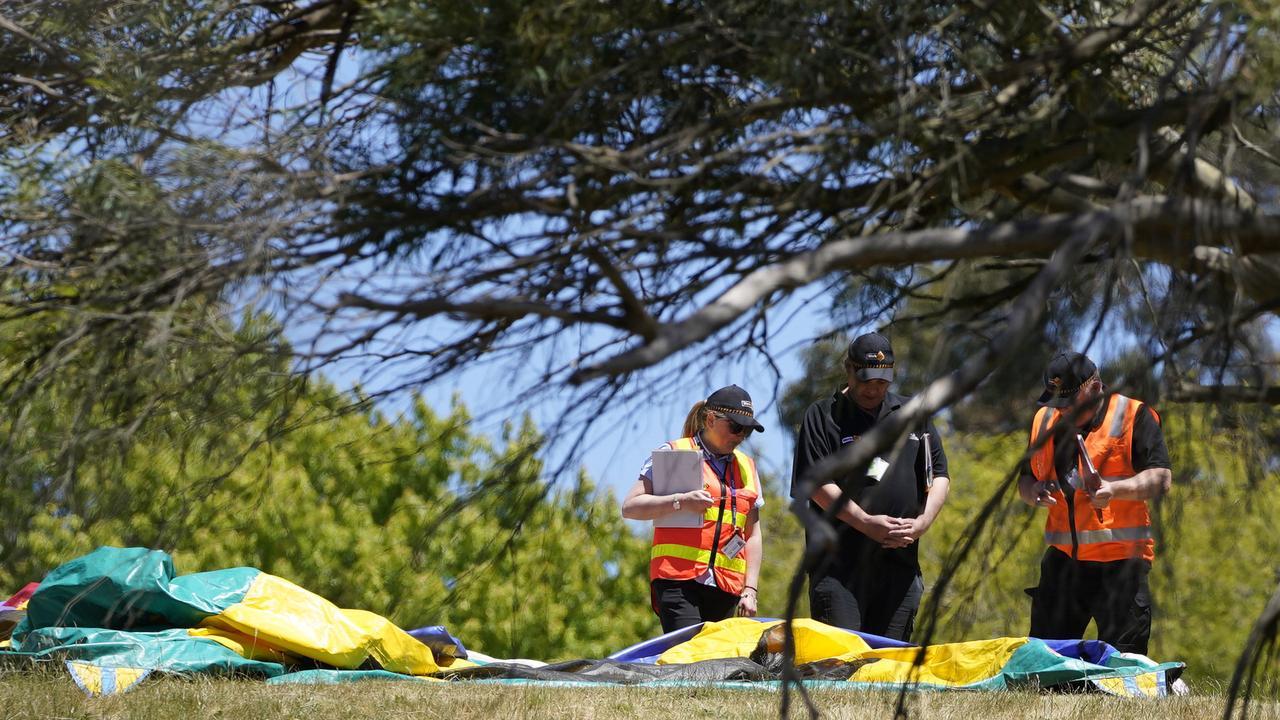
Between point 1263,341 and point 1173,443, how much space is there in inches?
17.5

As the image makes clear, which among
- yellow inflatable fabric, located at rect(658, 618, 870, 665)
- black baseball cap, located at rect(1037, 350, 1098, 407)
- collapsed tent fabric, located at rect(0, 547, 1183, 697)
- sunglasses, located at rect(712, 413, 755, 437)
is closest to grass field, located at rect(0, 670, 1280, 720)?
collapsed tent fabric, located at rect(0, 547, 1183, 697)

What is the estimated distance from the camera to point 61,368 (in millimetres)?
3426

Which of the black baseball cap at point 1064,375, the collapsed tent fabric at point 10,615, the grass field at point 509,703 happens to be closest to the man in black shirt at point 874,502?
the grass field at point 509,703

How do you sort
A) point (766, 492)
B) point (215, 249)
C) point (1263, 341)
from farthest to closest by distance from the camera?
point (766, 492) < point (1263, 341) < point (215, 249)

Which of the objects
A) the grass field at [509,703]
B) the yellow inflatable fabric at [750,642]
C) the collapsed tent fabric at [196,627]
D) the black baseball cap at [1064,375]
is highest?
the black baseball cap at [1064,375]

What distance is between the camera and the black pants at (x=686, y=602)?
6.62m

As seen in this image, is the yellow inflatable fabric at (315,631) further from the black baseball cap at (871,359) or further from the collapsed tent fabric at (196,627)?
the black baseball cap at (871,359)

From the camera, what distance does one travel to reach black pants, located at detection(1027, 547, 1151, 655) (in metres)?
6.04

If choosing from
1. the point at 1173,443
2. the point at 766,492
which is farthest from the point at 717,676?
the point at 766,492

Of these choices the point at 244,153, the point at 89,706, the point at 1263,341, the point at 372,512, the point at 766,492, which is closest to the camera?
the point at 244,153

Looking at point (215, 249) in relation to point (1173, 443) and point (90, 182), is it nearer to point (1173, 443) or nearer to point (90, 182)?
point (90, 182)

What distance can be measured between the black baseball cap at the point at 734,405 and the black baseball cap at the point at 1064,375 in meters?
1.59

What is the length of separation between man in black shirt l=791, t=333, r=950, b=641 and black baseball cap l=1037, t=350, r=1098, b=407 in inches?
44.9

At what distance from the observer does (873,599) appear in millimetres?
6543
